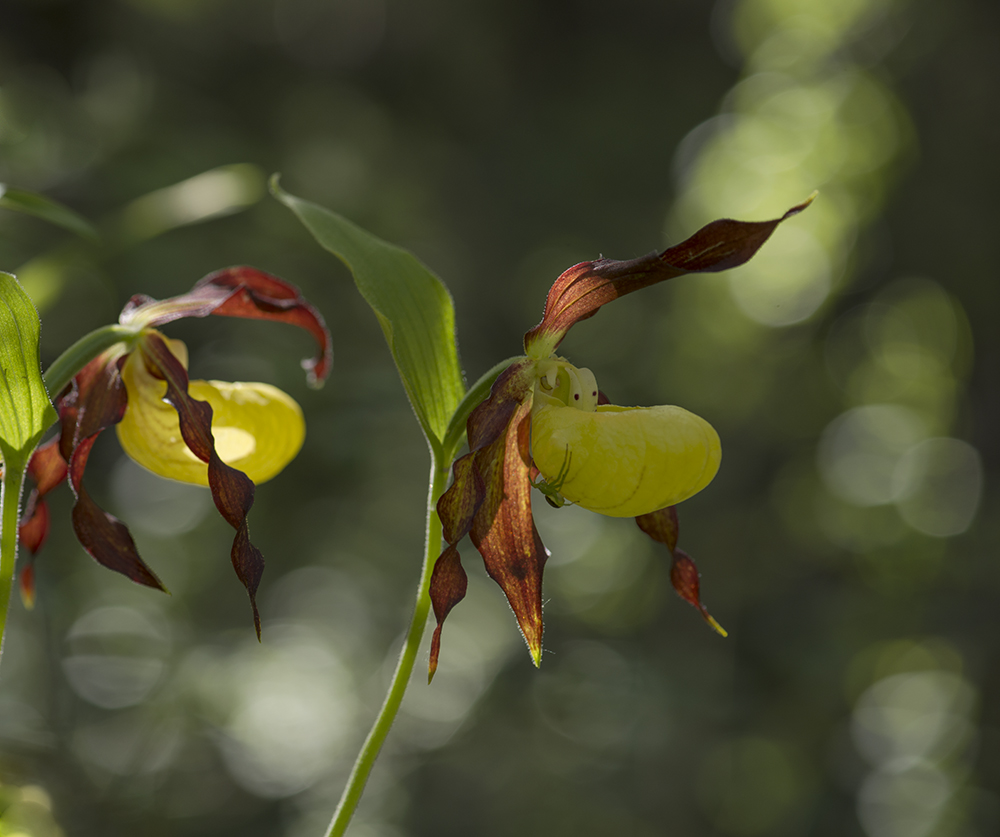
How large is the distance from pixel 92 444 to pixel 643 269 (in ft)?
1.46

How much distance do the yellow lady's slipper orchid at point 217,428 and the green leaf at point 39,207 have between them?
125 mm

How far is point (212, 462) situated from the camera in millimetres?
554

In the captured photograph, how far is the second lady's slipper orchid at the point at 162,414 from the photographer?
23.9 inches

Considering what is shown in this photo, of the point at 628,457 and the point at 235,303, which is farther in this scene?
the point at 235,303

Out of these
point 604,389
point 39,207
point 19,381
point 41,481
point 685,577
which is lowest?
point 604,389

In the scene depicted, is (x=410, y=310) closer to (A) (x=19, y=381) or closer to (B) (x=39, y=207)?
(A) (x=19, y=381)

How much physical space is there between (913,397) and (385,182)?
9.18 ft

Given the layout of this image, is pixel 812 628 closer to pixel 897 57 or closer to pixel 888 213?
pixel 888 213

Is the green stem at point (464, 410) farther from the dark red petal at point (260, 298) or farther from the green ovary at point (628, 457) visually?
the dark red petal at point (260, 298)

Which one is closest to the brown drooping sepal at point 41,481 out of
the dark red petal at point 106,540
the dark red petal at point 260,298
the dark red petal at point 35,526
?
the dark red petal at point 35,526

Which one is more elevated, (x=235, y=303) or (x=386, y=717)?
(x=235, y=303)

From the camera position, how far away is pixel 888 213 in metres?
3.86

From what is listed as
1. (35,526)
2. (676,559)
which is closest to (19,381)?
(35,526)

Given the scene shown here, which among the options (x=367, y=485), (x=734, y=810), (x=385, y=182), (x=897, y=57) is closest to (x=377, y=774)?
(x=367, y=485)
